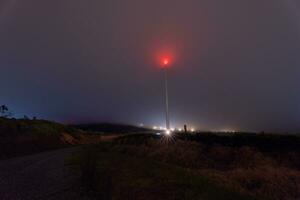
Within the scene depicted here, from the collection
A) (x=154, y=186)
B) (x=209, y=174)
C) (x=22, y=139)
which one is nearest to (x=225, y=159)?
(x=209, y=174)

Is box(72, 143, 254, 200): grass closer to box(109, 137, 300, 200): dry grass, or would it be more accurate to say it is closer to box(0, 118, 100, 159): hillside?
box(109, 137, 300, 200): dry grass

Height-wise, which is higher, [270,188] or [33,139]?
[33,139]

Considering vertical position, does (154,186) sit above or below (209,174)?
below

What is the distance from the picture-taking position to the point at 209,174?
10609 millimetres

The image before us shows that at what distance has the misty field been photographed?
7.77 meters

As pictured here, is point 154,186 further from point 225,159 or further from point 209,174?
point 225,159

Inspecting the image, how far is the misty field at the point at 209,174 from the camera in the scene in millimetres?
7766

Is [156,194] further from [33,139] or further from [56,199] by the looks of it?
[33,139]

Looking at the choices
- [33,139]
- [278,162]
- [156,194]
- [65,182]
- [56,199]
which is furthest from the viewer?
[33,139]

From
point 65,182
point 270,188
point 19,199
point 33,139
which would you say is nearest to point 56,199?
point 19,199

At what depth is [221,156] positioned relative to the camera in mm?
17641

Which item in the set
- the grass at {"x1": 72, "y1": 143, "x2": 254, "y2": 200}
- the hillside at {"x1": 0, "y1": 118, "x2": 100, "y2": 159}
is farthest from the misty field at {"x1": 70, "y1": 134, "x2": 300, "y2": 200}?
the hillside at {"x1": 0, "y1": 118, "x2": 100, "y2": 159}

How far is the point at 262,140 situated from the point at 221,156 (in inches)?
149

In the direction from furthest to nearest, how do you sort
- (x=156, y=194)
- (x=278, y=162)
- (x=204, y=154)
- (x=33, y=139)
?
(x=33, y=139) < (x=204, y=154) < (x=278, y=162) < (x=156, y=194)
